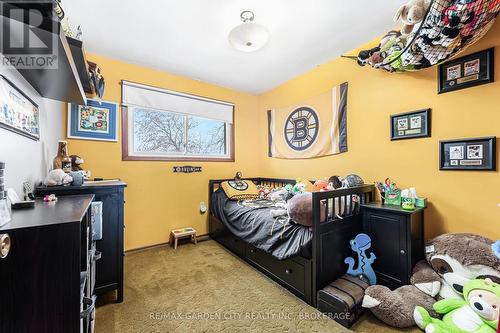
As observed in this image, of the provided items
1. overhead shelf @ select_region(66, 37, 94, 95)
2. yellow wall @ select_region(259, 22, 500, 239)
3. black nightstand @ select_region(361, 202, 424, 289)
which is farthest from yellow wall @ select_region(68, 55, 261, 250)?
black nightstand @ select_region(361, 202, 424, 289)

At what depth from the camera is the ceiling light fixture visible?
1599 mm

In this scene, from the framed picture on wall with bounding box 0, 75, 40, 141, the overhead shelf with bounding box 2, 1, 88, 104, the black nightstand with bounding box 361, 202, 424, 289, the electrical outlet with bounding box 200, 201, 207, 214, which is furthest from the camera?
the electrical outlet with bounding box 200, 201, 207, 214

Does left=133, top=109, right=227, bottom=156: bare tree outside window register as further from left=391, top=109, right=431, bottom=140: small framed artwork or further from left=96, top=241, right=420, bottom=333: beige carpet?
left=391, top=109, right=431, bottom=140: small framed artwork

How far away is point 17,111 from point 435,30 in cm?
254

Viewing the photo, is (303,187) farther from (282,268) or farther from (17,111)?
(17,111)

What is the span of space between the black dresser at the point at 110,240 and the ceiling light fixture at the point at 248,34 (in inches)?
58.5

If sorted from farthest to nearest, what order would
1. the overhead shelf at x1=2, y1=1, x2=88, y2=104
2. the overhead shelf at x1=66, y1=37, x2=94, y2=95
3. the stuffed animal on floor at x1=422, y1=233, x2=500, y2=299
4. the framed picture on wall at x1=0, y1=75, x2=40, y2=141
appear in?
1. the stuffed animal on floor at x1=422, y1=233, x2=500, y2=299
2. the overhead shelf at x1=66, y1=37, x2=94, y2=95
3. the framed picture on wall at x1=0, y1=75, x2=40, y2=141
4. the overhead shelf at x1=2, y1=1, x2=88, y2=104

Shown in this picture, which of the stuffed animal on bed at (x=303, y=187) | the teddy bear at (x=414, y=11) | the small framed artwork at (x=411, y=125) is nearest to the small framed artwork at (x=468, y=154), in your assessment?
the small framed artwork at (x=411, y=125)

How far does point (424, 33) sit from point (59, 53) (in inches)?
85.2

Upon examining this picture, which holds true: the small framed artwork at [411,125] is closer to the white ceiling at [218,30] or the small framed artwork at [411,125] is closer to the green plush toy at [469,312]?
the white ceiling at [218,30]

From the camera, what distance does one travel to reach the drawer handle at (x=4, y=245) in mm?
587

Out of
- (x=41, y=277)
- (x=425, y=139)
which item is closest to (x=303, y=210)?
(x=425, y=139)

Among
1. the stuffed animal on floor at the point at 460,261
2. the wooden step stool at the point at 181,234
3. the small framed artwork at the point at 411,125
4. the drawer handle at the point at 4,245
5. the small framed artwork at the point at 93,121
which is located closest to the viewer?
the drawer handle at the point at 4,245

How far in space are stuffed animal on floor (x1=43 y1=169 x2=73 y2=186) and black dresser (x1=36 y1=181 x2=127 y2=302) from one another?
12 cm
